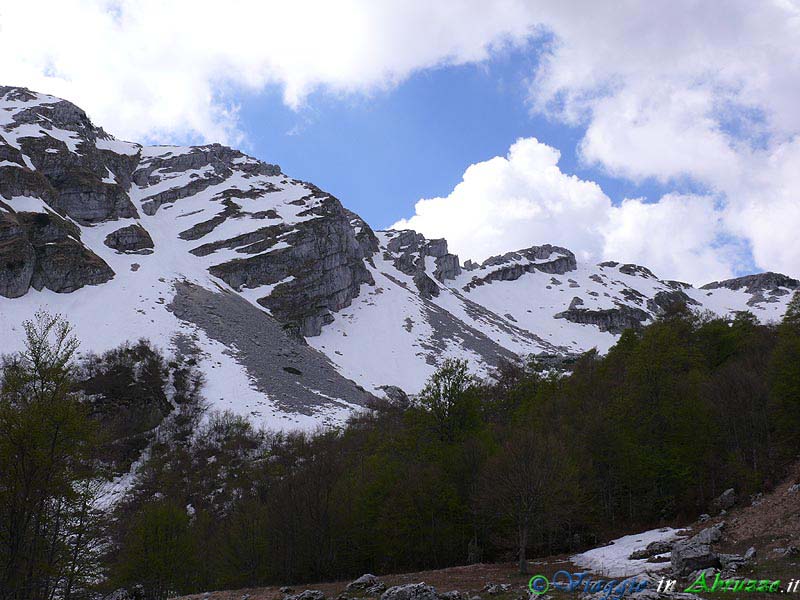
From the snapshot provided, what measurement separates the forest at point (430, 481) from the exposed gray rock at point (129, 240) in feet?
337

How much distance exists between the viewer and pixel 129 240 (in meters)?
136

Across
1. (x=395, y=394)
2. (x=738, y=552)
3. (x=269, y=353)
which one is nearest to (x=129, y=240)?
(x=269, y=353)

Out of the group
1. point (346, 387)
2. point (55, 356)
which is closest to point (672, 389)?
point (55, 356)

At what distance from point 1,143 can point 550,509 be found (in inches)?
6522

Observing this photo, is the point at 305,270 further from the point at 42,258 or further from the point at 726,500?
the point at 726,500

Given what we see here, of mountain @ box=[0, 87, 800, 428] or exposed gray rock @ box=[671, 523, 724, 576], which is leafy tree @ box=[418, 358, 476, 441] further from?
mountain @ box=[0, 87, 800, 428]

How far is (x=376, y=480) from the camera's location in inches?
1337

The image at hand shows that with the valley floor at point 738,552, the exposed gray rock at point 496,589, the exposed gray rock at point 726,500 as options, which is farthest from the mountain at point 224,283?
the exposed gray rock at point 496,589

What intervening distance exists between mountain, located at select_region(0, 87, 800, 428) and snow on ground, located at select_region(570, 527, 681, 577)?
5586 cm

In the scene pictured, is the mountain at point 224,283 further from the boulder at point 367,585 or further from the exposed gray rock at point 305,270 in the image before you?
the boulder at point 367,585

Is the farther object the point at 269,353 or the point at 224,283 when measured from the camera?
the point at 224,283

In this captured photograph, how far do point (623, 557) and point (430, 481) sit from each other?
1194 cm

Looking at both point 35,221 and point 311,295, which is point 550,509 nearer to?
point 311,295

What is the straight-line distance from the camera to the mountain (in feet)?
311
